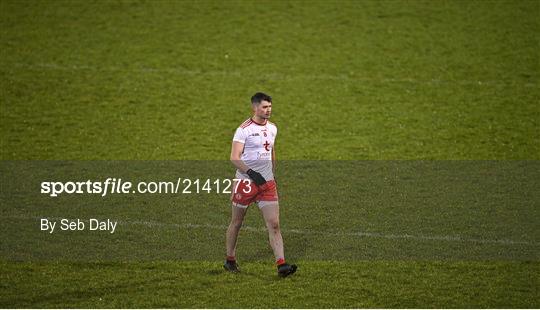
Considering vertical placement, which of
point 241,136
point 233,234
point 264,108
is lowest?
point 233,234

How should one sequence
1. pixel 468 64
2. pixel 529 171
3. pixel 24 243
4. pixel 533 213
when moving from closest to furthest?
pixel 24 243 → pixel 533 213 → pixel 529 171 → pixel 468 64

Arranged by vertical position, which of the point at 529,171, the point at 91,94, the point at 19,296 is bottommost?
the point at 19,296

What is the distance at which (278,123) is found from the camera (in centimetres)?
2141

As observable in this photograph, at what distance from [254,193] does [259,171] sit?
1.01ft

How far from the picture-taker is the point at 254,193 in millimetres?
11828

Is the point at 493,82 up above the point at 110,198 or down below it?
above

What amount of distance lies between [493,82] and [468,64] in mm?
1140

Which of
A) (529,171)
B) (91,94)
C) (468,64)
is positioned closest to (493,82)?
(468,64)

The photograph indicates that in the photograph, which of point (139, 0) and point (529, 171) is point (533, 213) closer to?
point (529, 171)

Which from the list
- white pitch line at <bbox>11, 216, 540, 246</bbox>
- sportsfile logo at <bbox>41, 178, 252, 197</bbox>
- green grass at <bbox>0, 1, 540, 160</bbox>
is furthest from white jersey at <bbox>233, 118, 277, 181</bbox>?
green grass at <bbox>0, 1, 540, 160</bbox>

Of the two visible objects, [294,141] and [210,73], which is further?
[210,73]

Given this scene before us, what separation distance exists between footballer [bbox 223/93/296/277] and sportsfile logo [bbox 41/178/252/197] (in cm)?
511

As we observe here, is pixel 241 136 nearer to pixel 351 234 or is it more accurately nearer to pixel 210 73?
pixel 351 234

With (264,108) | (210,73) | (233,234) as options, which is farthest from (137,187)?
(210,73)
